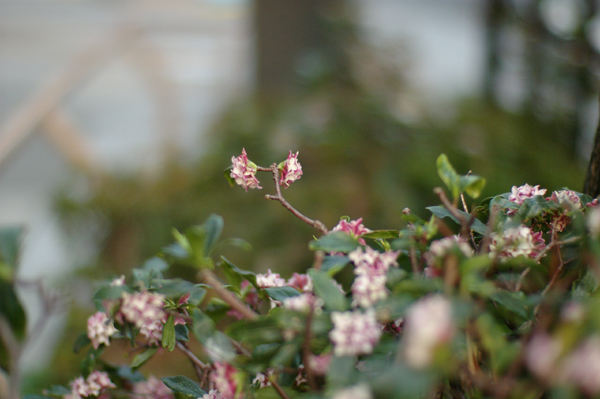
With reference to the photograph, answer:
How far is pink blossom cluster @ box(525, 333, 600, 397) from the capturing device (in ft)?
0.50

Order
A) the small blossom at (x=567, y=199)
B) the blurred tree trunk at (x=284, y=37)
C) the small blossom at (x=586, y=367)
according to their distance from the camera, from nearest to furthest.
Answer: the small blossom at (x=586, y=367) < the small blossom at (x=567, y=199) < the blurred tree trunk at (x=284, y=37)

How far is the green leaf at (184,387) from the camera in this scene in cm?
29

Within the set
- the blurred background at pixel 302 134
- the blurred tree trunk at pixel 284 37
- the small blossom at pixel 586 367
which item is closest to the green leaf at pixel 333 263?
the small blossom at pixel 586 367

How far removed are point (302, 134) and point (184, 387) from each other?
1079 millimetres

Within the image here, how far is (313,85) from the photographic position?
57.3 inches

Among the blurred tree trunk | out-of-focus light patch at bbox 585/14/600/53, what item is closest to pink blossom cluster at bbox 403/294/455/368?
out-of-focus light patch at bbox 585/14/600/53

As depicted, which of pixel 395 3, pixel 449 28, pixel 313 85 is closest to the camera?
pixel 313 85

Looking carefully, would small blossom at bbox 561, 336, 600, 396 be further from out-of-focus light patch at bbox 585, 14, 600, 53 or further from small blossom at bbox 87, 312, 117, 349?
out-of-focus light patch at bbox 585, 14, 600, 53

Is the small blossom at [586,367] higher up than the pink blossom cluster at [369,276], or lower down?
higher up

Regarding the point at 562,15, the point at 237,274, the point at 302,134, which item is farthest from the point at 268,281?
the point at 562,15

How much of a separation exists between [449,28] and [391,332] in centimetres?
220

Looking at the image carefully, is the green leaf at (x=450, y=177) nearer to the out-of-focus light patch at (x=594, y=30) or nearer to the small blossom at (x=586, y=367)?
the small blossom at (x=586, y=367)

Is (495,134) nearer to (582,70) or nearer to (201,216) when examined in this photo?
(582,70)

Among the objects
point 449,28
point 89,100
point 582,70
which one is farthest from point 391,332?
point 89,100
